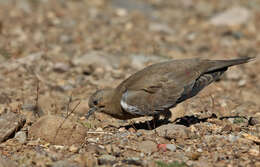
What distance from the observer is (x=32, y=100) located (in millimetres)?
7910

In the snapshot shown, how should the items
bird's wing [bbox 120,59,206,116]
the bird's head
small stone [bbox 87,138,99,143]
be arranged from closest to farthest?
1. small stone [bbox 87,138,99,143]
2. bird's wing [bbox 120,59,206,116]
3. the bird's head

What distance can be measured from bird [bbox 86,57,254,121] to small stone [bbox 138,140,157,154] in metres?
0.78

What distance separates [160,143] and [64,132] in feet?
3.79

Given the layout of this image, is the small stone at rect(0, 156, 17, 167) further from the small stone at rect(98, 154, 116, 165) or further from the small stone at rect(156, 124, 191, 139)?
the small stone at rect(156, 124, 191, 139)

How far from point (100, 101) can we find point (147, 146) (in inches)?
57.6

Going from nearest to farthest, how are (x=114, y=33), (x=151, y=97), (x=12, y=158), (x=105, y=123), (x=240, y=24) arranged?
(x=12, y=158) → (x=151, y=97) → (x=105, y=123) → (x=114, y=33) → (x=240, y=24)

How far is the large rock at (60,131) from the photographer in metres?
5.57

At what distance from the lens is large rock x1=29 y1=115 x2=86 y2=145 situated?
5570 millimetres

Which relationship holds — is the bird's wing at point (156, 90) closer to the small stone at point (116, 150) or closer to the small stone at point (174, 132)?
the small stone at point (174, 132)

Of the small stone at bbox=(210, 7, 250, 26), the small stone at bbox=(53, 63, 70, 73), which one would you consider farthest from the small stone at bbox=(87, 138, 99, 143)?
the small stone at bbox=(210, 7, 250, 26)

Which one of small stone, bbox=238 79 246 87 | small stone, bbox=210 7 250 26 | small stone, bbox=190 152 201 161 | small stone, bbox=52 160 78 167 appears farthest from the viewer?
small stone, bbox=210 7 250 26

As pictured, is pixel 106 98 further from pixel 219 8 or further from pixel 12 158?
pixel 219 8

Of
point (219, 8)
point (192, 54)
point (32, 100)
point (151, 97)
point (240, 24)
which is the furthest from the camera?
point (219, 8)

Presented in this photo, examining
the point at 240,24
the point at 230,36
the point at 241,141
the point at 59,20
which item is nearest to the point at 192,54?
the point at 230,36
